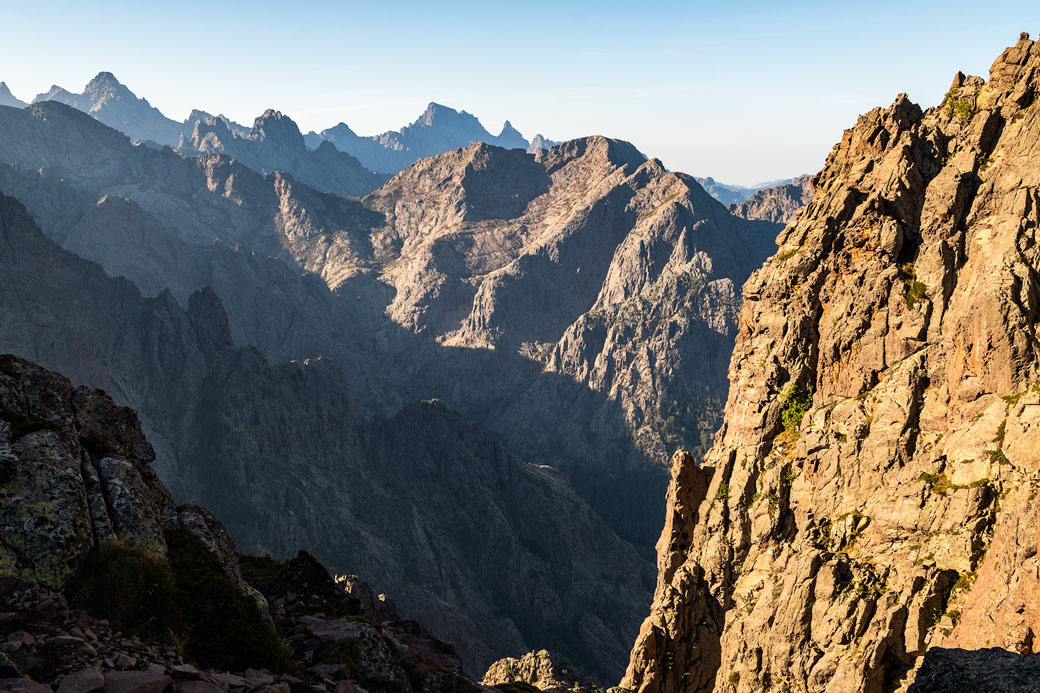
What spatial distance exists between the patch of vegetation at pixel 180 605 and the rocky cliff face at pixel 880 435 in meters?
34.6

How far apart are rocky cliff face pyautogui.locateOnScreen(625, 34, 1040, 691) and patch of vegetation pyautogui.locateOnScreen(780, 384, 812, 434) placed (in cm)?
17

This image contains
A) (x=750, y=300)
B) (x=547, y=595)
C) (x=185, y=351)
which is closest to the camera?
(x=750, y=300)

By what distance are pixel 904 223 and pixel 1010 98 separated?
11.2 meters

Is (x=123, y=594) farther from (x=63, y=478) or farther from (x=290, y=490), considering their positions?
(x=290, y=490)

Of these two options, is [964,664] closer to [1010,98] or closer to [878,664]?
[878,664]

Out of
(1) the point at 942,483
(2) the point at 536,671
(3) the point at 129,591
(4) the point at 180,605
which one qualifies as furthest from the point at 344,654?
(2) the point at 536,671

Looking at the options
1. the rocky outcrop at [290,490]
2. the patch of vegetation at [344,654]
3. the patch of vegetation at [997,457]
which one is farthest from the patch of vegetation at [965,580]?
the rocky outcrop at [290,490]

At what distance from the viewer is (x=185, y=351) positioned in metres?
197

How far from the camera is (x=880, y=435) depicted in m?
42.9

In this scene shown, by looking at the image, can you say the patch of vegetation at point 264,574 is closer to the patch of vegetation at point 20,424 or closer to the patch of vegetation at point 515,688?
the patch of vegetation at point 20,424

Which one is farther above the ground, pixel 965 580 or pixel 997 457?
pixel 997 457

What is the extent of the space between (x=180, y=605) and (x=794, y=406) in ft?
147

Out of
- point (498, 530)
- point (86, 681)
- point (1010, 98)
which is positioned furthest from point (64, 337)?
point (1010, 98)

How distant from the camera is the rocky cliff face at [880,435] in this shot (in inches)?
1425
